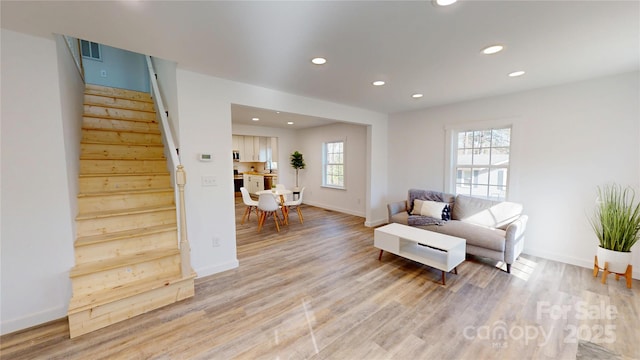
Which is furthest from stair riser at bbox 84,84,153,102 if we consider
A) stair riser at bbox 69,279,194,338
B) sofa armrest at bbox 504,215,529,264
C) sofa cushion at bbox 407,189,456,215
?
sofa armrest at bbox 504,215,529,264

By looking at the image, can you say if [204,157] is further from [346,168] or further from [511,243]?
[346,168]

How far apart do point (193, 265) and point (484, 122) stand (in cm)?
459

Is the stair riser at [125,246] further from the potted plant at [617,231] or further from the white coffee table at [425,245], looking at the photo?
the potted plant at [617,231]

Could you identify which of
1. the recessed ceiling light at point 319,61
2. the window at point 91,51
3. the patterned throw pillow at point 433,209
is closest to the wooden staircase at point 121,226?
the window at point 91,51

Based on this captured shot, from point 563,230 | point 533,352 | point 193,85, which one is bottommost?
point 533,352

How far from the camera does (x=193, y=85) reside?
105 inches

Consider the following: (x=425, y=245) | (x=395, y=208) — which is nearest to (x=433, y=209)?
(x=395, y=208)

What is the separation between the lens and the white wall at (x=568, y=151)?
9.08 ft

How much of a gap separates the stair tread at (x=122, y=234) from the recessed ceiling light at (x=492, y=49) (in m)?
3.51

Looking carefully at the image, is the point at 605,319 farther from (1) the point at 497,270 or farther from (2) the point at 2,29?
(2) the point at 2,29

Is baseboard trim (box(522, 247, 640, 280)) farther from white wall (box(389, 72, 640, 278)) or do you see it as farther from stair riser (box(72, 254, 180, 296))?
stair riser (box(72, 254, 180, 296))

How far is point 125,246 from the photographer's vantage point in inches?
93.5

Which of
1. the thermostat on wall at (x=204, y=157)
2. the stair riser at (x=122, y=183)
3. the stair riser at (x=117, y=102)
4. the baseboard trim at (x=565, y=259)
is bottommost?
the baseboard trim at (x=565, y=259)

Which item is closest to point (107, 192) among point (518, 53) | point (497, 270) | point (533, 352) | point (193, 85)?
point (193, 85)
